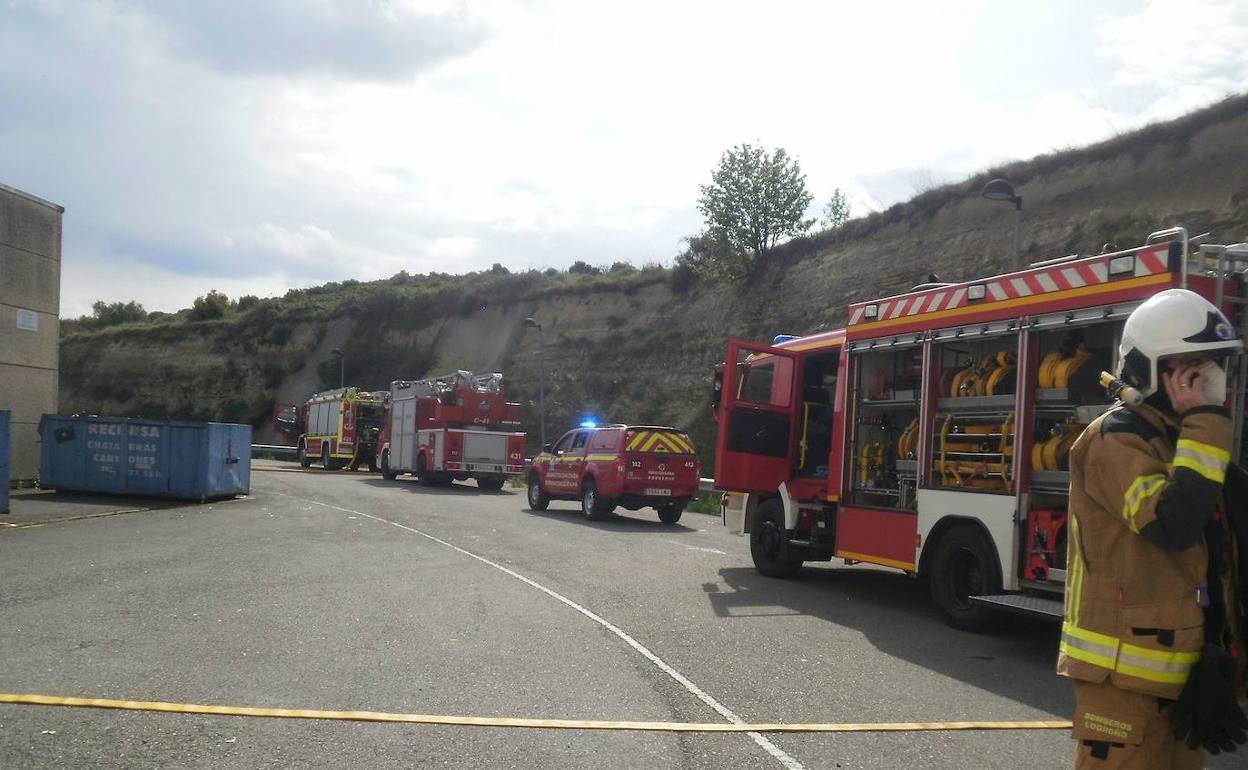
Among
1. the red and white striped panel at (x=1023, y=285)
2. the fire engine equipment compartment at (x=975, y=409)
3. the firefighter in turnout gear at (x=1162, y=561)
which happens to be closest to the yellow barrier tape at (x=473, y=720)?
the firefighter in turnout gear at (x=1162, y=561)

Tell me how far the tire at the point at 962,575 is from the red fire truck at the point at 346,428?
2991 centimetres

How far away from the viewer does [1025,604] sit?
7.73m

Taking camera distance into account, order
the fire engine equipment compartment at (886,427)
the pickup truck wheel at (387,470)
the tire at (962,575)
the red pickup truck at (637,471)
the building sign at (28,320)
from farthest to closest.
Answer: the pickup truck wheel at (387,470)
the building sign at (28,320)
the red pickup truck at (637,471)
the fire engine equipment compartment at (886,427)
the tire at (962,575)

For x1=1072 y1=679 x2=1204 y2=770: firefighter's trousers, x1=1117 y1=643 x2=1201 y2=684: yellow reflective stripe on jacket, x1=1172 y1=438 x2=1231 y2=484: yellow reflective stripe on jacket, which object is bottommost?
x1=1072 y1=679 x2=1204 y2=770: firefighter's trousers

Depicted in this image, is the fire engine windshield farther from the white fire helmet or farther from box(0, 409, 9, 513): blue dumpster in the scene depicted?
box(0, 409, 9, 513): blue dumpster

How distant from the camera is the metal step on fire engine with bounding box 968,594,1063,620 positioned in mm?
7469

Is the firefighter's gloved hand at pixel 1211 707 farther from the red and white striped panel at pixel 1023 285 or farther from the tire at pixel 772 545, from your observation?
the tire at pixel 772 545

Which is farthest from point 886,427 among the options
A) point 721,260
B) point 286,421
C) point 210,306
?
point 210,306

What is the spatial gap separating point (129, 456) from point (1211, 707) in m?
21.5

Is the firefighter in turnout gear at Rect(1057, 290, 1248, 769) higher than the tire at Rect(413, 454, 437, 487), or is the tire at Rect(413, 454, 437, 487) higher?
the firefighter in turnout gear at Rect(1057, 290, 1248, 769)

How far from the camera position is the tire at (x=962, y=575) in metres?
8.63

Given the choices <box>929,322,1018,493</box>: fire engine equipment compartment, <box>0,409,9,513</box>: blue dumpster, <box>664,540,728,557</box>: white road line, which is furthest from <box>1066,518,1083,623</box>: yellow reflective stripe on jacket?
<box>0,409,9,513</box>: blue dumpster

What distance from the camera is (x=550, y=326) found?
56.5 m

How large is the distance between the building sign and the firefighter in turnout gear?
79.6 feet
